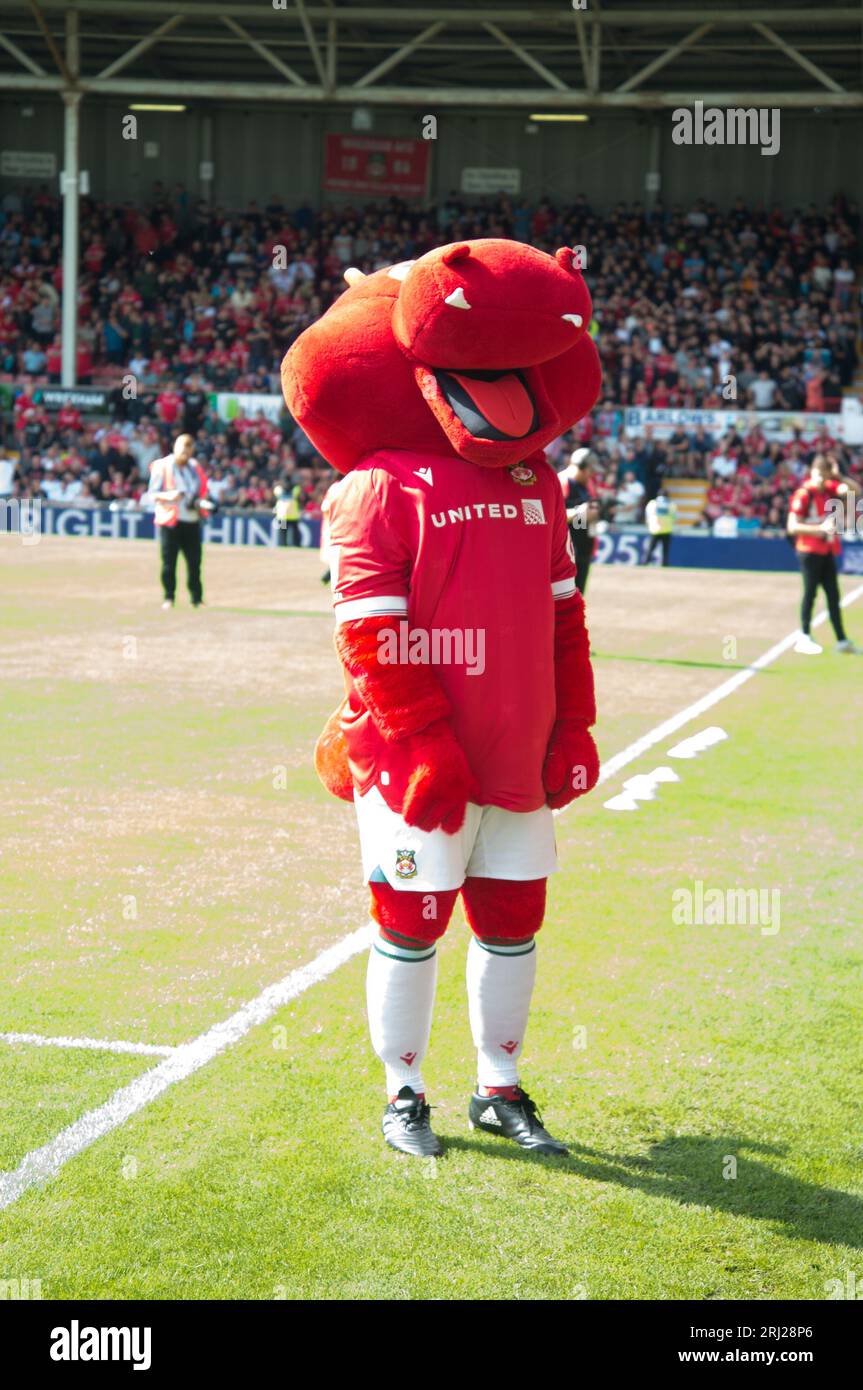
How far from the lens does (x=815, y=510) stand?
47.8 feet

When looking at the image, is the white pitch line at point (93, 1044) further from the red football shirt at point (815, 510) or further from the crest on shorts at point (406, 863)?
the red football shirt at point (815, 510)

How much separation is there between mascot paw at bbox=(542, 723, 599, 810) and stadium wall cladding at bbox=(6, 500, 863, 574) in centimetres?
2387

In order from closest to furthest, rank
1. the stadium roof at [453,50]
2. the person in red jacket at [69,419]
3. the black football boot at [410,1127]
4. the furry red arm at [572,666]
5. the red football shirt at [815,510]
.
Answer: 1. the black football boot at [410,1127]
2. the furry red arm at [572,666]
3. the red football shirt at [815,510]
4. the stadium roof at [453,50]
5. the person in red jacket at [69,419]

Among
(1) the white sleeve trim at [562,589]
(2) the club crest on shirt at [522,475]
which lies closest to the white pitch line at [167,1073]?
(1) the white sleeve trim at [562,589]

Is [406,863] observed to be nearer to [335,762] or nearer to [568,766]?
[335,762]

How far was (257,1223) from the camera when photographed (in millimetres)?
3455

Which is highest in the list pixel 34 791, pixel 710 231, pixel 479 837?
pixel 710 231

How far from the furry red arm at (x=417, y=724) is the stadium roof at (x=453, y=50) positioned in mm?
26882

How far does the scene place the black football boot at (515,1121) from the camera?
12.9 feet

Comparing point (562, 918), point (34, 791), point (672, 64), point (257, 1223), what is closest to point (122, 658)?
point (34, 791)

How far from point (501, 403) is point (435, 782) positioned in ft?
3.08

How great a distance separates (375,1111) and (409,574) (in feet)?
4.73
